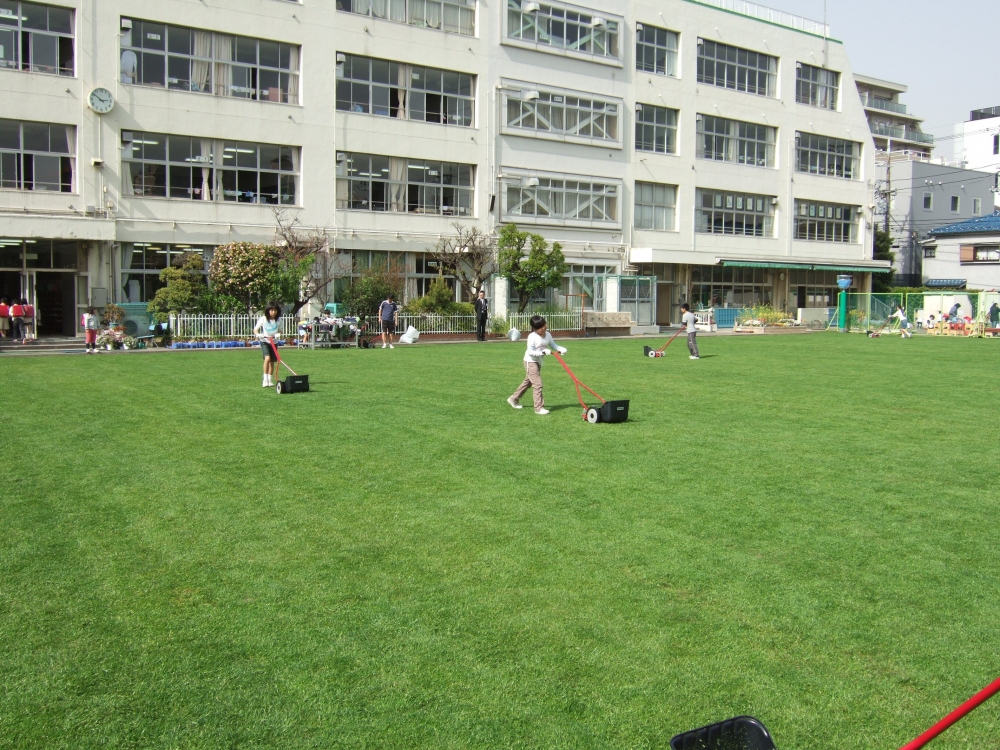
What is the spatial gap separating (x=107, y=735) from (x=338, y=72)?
124ft

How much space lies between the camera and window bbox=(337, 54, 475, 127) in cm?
3938

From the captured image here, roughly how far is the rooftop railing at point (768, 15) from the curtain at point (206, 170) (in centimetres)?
2907

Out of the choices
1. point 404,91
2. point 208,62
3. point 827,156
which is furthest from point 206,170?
point 827,156

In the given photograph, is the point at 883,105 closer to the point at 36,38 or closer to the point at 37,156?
the point at 36,38

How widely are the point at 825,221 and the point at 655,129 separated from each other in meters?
15.3

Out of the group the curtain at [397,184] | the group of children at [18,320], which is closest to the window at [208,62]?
the curtain at [397,184]

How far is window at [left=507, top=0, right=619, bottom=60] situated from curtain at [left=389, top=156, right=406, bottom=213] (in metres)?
8.74

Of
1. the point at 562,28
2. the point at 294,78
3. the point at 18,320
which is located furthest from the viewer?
the point at 562,28

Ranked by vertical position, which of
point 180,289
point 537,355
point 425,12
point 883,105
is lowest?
point 537,355

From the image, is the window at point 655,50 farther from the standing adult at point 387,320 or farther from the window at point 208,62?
the standing adult at point 387,320

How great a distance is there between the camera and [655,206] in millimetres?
50156

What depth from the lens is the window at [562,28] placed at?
44.0 meters

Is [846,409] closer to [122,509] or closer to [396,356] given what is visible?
[122,509]

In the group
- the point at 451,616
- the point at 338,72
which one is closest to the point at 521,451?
the point at 451,616
